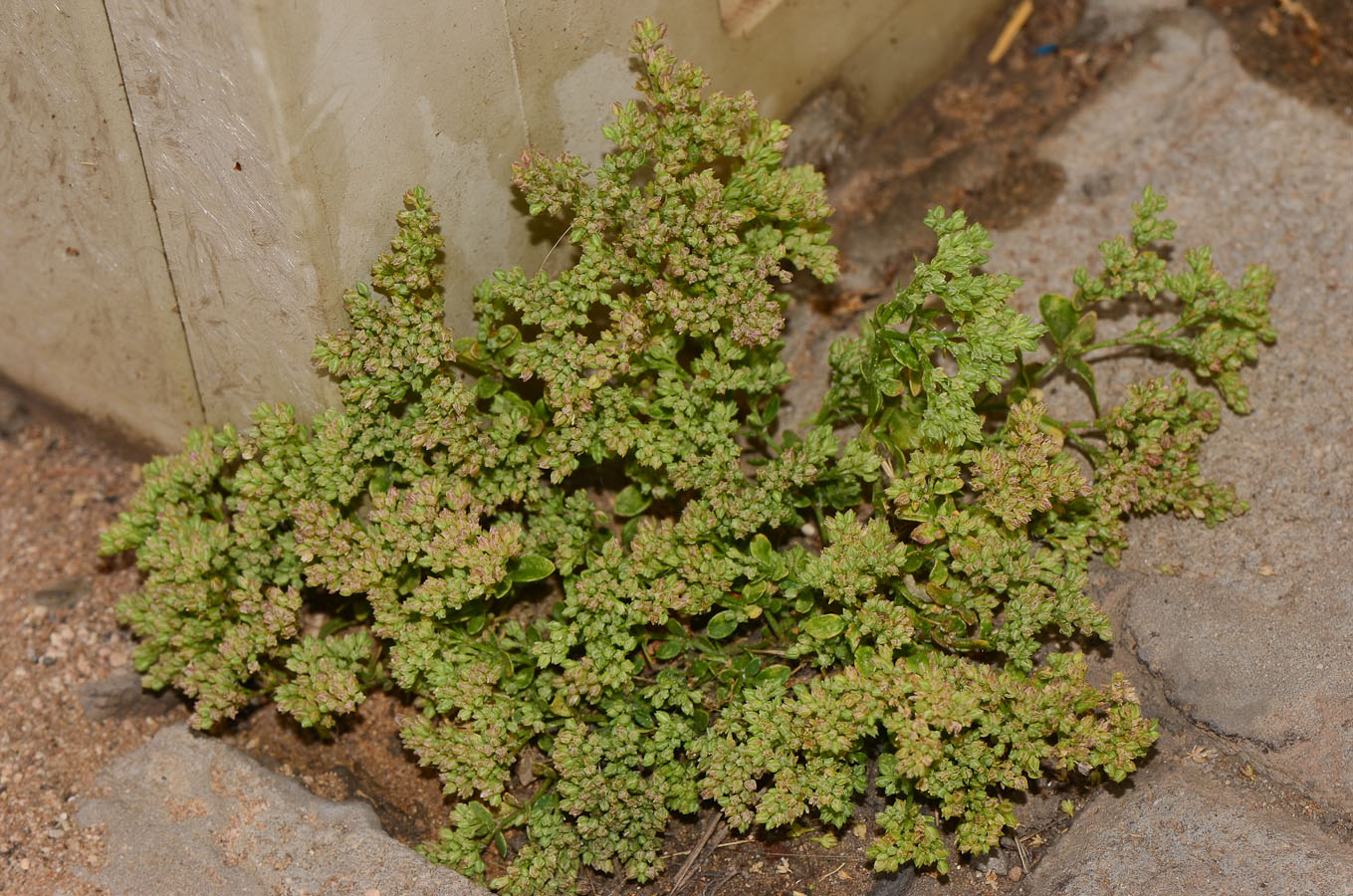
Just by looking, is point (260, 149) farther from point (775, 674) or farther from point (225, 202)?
point (775, 674)

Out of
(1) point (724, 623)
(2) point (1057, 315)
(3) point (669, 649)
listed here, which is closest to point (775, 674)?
(1) point (724, 623)

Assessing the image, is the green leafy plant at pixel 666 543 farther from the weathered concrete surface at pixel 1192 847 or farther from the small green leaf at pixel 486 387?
the weathered concrete surface at pixel 1192 847

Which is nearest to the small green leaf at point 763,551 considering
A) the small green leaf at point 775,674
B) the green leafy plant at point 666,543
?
the green leafy plant at point 666,543

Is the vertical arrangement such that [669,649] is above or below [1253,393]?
above

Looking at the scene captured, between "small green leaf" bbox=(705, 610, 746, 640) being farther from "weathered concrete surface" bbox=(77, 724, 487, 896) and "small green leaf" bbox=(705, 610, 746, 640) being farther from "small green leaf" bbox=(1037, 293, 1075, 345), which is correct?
"small green leaf" bbox=(1037, 293, 1075, 345)

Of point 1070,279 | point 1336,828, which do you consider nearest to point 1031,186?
point 1070,279

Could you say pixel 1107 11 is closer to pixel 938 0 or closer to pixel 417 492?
pixel 938 0
